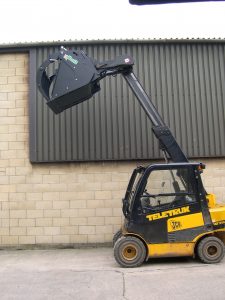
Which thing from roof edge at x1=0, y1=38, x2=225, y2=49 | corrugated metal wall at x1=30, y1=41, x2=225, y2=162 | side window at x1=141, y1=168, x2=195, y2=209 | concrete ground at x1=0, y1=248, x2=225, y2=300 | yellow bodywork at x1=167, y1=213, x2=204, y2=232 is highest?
roof edge at x1=0, y1=38, x2=225, y2=49

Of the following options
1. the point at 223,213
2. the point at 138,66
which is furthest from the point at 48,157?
the point at 223,213

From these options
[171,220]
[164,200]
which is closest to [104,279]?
[171,220]

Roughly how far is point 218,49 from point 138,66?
240cm

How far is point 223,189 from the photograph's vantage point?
1109cm

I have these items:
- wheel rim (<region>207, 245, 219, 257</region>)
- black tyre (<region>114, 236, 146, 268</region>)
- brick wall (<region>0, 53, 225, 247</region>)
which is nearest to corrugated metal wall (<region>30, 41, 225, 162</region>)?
brick wall (<region>0, 53, 225, 247</region>)

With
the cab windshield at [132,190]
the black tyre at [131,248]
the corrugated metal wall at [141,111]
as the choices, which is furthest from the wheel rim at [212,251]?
the corrugated metal wall at [141,111]

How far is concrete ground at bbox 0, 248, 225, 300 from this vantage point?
638 centimetres

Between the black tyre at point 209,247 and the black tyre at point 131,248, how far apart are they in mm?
Answer: 1177

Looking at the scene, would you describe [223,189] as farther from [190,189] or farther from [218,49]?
[218,49]

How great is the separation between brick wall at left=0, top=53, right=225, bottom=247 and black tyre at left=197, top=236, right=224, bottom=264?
2.97 meters

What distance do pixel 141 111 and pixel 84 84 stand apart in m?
2.52

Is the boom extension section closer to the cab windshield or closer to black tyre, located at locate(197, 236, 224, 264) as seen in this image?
the cab windshield

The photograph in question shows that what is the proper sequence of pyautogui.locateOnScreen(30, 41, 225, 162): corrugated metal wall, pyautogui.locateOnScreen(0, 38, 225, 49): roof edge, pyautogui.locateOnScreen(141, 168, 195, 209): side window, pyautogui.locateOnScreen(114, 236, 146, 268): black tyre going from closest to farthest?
pyautogui.locateOnScreen(114, 236, 146, 268): black tyre, pyautogui.locateOnScreen(141, 168, 195, 209): side window, pyautogui.locateOnScreen(30, 41, 225, 162): corrugated metal wall, pyautogui.locateOnScreen(0, 38, 225, 49): roof edge

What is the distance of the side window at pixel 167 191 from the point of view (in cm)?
831
